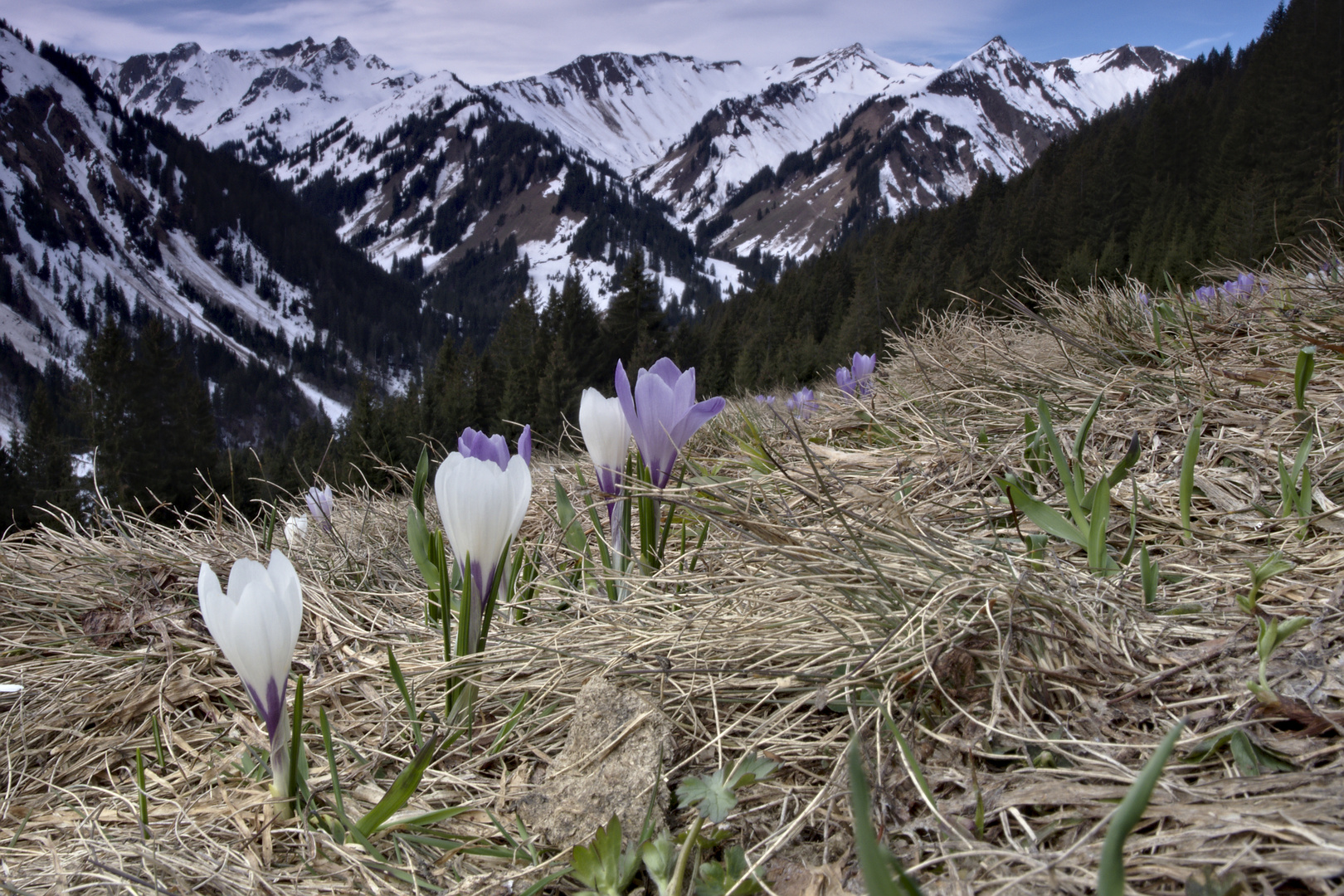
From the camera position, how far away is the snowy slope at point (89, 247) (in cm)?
11488

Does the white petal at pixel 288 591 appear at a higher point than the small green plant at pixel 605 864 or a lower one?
higher

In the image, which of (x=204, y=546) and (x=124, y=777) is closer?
(x=124, y=777)

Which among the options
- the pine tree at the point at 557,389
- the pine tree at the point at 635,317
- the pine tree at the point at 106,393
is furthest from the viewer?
the pine tree at the point at 106,393

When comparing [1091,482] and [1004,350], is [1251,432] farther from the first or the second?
[1004,350]

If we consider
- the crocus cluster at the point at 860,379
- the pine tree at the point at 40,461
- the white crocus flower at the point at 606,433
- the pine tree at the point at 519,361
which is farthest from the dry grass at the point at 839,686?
the pine tree at the point at 40,461

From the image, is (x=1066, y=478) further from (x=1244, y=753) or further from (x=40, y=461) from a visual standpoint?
(x=40, y=461)

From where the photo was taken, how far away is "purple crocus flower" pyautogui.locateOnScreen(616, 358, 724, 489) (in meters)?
1.61

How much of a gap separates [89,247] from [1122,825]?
164450 millimetres

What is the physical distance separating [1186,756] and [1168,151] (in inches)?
2672

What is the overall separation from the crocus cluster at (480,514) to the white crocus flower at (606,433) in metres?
0.25

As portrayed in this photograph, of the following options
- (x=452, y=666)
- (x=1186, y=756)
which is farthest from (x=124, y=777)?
(x=1186, y=756)

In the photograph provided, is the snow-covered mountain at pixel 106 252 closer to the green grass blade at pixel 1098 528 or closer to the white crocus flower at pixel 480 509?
the white crocus flower at pixel 480 509

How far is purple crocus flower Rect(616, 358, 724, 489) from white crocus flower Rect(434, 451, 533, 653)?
1.02ft

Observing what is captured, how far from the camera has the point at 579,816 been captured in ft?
3.59
